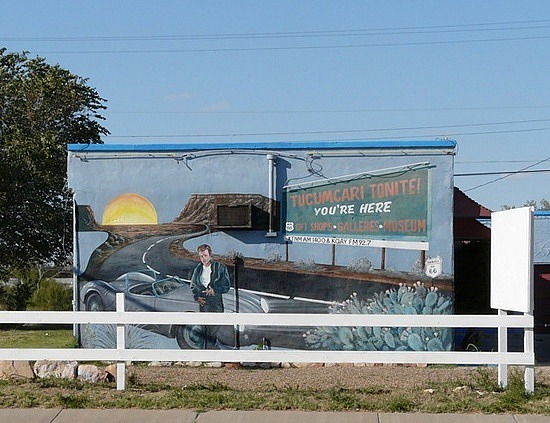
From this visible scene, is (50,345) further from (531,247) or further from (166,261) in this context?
(531,247)

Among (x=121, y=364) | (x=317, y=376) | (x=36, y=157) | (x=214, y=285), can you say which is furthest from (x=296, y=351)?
(x=36, y=157)

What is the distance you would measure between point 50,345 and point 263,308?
5.30 metres

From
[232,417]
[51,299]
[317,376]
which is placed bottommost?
[51,299]

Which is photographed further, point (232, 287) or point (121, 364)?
point (232, 287)

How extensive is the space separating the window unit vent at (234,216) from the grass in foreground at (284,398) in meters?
5.32

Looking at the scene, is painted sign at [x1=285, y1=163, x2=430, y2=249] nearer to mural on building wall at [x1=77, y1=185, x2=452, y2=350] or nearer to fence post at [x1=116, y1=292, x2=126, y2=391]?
mural on building wall at [x1=77, y1=185, x2=452, y2=350]

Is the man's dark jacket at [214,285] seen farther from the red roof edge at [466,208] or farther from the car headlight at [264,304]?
the red roof edge at [466,208]

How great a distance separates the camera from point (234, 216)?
16.6m

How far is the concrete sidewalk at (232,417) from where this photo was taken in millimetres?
9758

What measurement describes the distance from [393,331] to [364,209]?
2.29 metres

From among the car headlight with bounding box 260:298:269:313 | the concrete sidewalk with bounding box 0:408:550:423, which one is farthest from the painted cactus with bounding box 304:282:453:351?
the concrete sidewalk with bounding box 0:408:550:423

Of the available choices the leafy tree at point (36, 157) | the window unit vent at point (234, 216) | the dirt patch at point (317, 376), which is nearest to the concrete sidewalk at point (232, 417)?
the dirt patch at point (317, 376)

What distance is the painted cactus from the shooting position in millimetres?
16406

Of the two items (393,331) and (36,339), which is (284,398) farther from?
(36,339)
